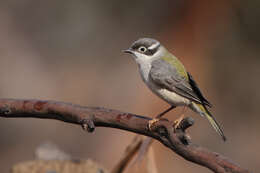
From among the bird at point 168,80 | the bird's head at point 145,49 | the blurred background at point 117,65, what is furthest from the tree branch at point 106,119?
the blurred background at point 117,65

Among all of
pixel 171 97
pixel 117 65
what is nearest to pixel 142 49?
pixel 171 97

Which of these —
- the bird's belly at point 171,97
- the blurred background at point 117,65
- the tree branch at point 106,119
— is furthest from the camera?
the blurred background at point 117,65

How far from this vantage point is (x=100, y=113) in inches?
122

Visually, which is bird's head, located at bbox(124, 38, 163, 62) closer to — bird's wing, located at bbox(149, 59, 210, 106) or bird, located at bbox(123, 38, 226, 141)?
bird, located at bbox(123, 38, 226, 141)

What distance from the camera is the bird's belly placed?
4.29 metres

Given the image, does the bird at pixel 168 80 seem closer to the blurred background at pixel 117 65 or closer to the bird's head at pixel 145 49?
the bird's head at pixel 145 49

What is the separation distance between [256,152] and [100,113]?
21.3 ft

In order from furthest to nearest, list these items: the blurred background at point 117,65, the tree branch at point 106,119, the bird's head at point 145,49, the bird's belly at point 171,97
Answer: the blurred background at point 117,65 → the bird's head at point 145,49 → the bird's belly at point 171,97 → the tree branch at point 106,119

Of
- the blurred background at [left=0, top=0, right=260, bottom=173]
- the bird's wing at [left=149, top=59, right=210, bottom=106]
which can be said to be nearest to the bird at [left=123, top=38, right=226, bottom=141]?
the bird's wing at [left=149, top=59, right=210, bottom=106]

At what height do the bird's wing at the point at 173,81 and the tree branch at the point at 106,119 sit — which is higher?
the tree branch at the point at 106,119

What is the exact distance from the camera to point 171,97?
4.30 m

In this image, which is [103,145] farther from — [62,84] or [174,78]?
[174,78]

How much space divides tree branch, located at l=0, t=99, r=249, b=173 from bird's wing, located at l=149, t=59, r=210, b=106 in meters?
1.20

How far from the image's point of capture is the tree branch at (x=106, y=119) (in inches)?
104
